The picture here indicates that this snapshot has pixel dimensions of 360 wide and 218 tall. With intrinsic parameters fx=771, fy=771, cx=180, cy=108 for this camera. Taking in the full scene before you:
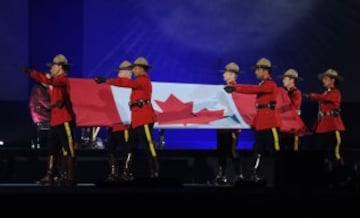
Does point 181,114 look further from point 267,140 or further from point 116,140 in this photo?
point 267,140

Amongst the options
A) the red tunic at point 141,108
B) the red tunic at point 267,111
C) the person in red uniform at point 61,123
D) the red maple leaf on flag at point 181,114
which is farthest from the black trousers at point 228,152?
the person in red uniform at point 61,123

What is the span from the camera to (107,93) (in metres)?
12.5

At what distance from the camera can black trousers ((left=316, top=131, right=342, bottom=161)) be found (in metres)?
12.4

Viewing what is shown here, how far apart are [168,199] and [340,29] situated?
10.2 metres

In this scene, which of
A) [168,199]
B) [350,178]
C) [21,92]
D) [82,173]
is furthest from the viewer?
[21,92]

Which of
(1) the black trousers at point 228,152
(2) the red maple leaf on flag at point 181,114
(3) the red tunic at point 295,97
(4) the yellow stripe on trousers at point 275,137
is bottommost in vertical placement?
(1) the black trousers at point 228,152

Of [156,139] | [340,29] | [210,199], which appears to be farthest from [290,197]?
[340,29]

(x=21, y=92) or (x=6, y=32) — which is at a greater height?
(x=6, y=32)

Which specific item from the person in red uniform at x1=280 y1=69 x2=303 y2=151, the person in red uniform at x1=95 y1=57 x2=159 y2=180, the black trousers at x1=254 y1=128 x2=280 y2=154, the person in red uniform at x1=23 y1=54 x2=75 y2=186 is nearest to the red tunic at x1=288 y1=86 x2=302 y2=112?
the person in red uniform at x1=280 y1=69 x2=303 y2=151

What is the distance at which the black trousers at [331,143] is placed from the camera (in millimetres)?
12406

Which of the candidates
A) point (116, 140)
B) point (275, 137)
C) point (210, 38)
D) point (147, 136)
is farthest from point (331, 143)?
point (210, 38)

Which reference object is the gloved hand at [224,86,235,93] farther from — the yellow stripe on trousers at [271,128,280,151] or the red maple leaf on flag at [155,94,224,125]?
the red maple leaf on flag at [155,94,224,125]

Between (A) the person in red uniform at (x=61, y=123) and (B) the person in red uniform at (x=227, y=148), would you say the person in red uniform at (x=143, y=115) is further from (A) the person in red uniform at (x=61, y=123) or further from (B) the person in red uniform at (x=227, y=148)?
(B) the person in red uniform at (x=227, y=148)

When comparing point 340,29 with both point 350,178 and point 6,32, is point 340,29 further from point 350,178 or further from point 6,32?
point 350,178
